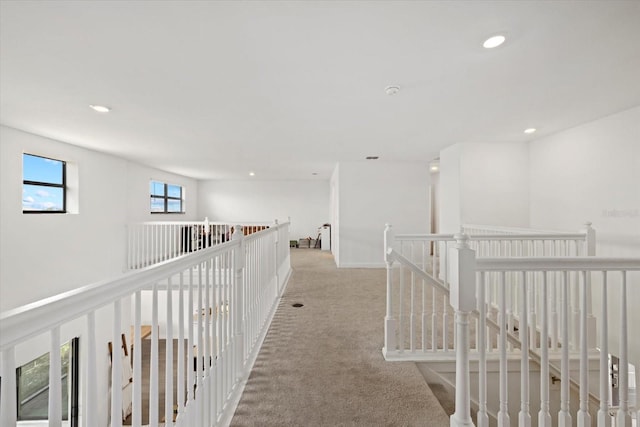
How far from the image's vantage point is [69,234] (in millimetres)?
4285

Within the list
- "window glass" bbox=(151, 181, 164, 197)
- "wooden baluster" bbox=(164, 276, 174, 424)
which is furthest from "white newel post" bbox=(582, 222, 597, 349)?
"window glass" bbox=(151, 181, 164, 197)

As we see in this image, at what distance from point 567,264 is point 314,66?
75.2 inches

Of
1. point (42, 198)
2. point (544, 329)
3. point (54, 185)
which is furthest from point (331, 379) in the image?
point (54, 185)

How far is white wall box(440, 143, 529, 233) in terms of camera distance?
428cm

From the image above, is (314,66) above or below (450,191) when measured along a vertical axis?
above

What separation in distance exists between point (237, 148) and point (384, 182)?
303 centimetres

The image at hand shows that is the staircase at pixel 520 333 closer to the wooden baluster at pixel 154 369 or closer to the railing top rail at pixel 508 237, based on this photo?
the railing top rail at pixel 508 237

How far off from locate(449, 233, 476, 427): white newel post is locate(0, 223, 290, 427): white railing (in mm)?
1179

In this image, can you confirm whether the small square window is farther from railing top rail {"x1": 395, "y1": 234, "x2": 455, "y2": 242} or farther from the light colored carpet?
railing top rail {"x1": 395, "y1": 234, "x2": 455, "y2": 242}

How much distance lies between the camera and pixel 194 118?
322cm

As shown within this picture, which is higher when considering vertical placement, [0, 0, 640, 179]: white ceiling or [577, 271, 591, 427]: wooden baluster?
[0, 0, 640, 179]: white ceiling

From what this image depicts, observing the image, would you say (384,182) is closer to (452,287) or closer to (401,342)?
(401,342)

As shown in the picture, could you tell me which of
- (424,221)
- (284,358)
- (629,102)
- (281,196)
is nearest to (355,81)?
(284,358)

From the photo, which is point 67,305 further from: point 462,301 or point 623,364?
point 623,364
